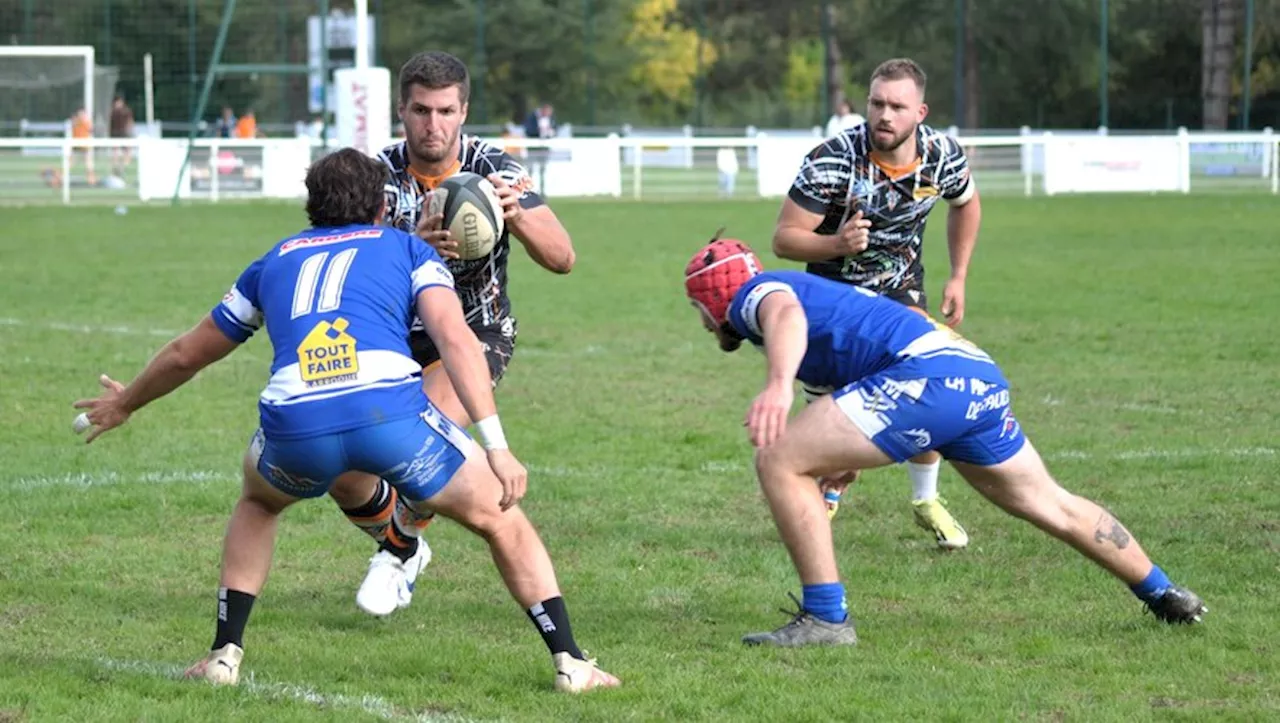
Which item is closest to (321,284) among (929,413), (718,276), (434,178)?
(718,276)

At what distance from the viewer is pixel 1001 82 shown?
49.8 meters

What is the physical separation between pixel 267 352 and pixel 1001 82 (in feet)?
124

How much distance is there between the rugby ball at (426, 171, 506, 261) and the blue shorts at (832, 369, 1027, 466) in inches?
52.0

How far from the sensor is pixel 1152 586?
6.47 m

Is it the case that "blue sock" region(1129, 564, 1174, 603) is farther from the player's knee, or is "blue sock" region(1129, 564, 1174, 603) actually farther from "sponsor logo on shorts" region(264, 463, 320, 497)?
"sponsor logo on shorts" region(264, 463, 320, 497)

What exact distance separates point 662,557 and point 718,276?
2037 mm

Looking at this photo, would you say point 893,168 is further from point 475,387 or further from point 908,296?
point 475,387

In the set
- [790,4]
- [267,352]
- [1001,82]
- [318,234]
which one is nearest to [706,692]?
[318,234]

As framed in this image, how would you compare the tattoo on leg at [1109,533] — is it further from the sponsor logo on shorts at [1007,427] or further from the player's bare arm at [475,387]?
the player's bare arm at [475,387]

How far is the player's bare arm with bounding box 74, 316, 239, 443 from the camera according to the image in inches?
230

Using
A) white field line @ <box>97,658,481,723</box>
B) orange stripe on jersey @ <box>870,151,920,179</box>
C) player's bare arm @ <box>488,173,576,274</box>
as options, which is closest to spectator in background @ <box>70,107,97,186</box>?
orange stripe on jersey @ <box>870,151,920,179</box>

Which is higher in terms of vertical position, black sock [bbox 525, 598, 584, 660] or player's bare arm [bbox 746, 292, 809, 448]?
player's bare arm [bbox 746, 292, 809, 448]

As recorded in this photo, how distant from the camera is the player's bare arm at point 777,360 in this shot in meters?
5.73

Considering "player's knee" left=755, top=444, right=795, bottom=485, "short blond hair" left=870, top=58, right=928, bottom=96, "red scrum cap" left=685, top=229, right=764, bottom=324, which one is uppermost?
"short blond hair" left=870, top=58, right=928, bottom=96
